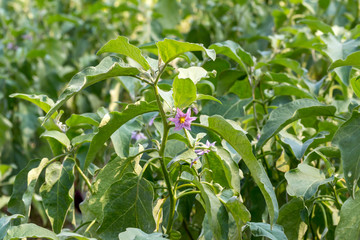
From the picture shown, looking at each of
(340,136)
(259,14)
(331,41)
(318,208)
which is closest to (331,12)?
(259,14)

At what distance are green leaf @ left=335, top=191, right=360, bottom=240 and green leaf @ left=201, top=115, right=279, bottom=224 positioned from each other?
0.13 metres

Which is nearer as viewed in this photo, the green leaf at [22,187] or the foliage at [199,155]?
the foliage at [199,155]

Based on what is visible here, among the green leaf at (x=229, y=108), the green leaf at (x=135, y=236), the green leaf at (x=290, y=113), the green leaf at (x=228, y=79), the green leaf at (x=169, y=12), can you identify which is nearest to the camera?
the green leaf at (x=135, y=236)

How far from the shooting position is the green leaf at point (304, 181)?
934mm

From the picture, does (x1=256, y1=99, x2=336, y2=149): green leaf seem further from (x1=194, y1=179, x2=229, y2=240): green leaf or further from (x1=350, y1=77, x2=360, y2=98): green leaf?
(x1=194, y1=179, x2=229, y2=240): green leaf

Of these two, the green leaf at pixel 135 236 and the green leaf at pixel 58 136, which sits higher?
the green leaf at pixel 58 136

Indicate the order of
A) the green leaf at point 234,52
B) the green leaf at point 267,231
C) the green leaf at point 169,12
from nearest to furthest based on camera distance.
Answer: the green leaf at point 267,231, the green leaf at point 234,52, the green leaf at point 169,12

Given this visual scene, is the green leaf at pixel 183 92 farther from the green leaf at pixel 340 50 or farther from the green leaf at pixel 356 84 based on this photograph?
the green leaf at pixel 340 50

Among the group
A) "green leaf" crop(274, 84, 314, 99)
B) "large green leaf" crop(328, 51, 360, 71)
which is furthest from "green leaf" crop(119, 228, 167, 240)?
"green leaf" crop(274, 84, 314, 99)

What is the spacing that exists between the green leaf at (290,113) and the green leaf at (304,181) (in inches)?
3.1

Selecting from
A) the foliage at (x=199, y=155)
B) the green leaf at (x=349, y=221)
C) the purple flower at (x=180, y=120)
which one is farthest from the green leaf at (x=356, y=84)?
the purple flower at (x=180, y=120)

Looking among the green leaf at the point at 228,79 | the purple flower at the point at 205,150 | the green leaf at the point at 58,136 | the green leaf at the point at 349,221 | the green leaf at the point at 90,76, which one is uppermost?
the green leaf at the point at 90,76

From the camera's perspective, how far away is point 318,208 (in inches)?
45.3

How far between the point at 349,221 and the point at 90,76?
1.51 ft
